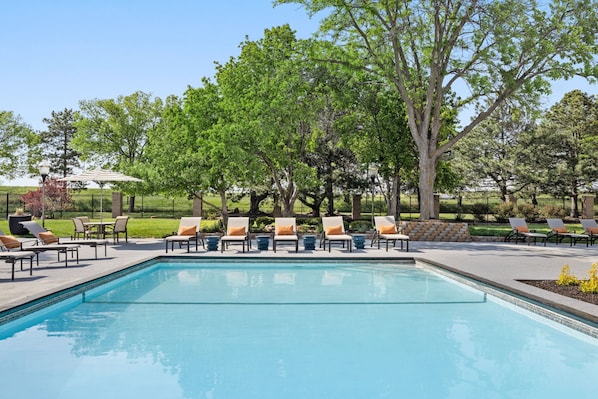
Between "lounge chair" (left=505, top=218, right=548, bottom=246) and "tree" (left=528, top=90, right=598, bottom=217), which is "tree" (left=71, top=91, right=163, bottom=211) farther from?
"lounge chair" (left=505, top=218, right=548, bottom=246)

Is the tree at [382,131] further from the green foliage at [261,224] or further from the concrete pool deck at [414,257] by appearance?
the concrete pool deck at [414,257]

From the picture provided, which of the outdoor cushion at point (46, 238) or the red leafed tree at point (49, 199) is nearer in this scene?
the outdoor cushion at point (46, 238)

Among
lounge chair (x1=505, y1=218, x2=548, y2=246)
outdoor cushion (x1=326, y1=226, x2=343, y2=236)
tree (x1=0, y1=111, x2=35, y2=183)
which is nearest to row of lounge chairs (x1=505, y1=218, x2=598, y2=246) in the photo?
lounge chair (x1=505, y1=218, x2=548, y2=246)

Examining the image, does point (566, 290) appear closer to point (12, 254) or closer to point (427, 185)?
point (12, 254)

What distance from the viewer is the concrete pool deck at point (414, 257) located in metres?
7.81

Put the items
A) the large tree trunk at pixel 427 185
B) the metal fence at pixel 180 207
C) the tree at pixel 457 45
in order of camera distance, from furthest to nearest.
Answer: the metal fence at pixel 180 207, the large tree trunk at pixel 427 185, the tree at pixel 457 45

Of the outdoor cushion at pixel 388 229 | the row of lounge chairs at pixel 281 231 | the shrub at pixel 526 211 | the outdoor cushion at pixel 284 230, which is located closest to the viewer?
the row of lounge chairs at pixel 281 231

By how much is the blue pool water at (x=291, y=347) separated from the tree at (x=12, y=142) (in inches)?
1433

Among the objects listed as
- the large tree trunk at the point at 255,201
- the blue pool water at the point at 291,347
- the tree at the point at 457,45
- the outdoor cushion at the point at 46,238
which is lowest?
the blue pool water at the point at 291,347

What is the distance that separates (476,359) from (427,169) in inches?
612

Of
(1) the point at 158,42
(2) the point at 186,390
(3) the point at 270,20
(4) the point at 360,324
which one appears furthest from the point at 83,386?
(3) the point at 270,20

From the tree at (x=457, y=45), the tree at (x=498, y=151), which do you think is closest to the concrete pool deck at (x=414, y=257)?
the tree at (x=457, y=45)

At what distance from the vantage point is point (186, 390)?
482cm

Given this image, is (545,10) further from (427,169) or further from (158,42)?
(158,42)
